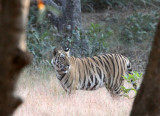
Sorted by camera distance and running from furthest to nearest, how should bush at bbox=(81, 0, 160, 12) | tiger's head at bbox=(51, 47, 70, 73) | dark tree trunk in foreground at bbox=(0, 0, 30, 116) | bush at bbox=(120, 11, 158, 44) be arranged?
bush at bbox=(81, 0, 160, 12) < bush at bbox=(120, 11, 158, 44) < tiger's head at bbox=(51, 47, 70, 73) < dark tree trunk in foreground at bbox=(0, 0, 30, 116)

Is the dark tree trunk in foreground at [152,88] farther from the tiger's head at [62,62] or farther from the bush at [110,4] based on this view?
the bush at [110,4]

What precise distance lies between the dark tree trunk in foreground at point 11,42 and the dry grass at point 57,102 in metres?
2.83

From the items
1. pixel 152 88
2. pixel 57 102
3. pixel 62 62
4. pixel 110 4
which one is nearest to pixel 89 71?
pixel 62 62

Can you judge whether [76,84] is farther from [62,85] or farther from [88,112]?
[88,112]

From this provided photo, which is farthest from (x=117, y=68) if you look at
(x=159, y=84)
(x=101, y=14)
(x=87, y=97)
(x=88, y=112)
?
(x=101, y=14)

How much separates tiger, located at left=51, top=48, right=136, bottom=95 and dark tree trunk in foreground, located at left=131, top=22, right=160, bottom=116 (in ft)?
16.1

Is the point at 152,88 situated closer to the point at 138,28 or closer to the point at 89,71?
the point at 89,71

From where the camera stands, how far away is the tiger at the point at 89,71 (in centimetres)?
813

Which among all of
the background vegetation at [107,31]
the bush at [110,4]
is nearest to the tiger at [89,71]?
the background vegetation at [107,31]

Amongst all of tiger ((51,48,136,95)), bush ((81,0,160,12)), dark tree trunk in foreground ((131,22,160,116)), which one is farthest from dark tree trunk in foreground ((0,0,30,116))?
bush ((81,0,160,12))

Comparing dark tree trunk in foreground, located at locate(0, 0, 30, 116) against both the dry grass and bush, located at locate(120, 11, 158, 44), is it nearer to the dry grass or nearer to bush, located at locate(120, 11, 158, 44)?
the dry grass

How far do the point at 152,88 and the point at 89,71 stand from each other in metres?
5.61

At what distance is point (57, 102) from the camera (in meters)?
6.74

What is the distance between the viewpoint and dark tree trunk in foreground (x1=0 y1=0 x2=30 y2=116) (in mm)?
2209
